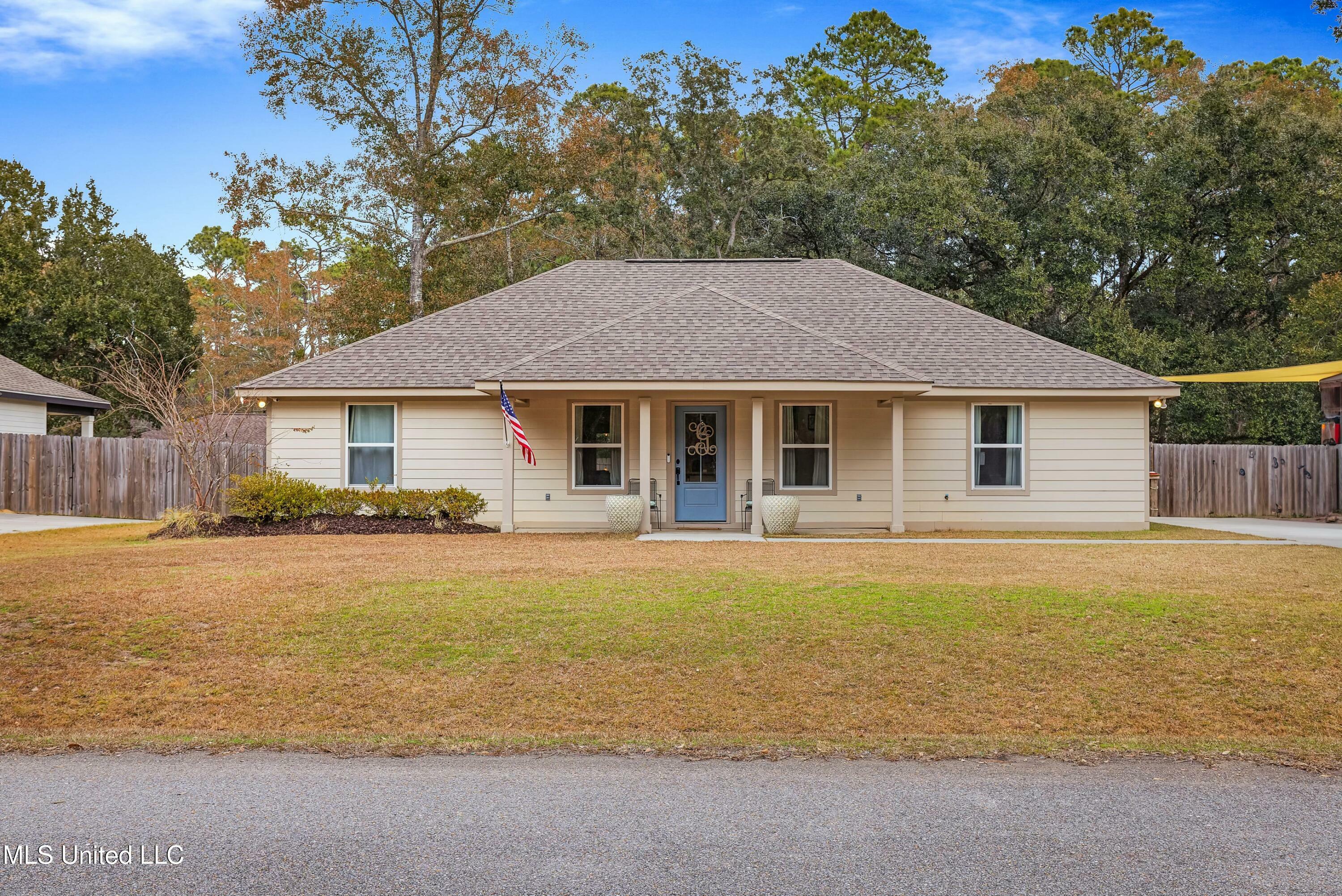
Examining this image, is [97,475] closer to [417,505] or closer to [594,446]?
[417,505]

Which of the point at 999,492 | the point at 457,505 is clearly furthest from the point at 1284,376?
the point at 457,505

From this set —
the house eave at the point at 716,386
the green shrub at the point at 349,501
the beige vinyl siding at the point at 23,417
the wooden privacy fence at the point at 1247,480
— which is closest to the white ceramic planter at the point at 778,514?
the house eave at the point at 716,386

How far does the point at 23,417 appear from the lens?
2580 centimetres

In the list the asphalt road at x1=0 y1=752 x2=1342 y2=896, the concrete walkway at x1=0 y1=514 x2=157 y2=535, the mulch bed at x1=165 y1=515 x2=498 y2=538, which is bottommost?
the asphalt road at x1=0 y1=752 x2=1342 y2=896

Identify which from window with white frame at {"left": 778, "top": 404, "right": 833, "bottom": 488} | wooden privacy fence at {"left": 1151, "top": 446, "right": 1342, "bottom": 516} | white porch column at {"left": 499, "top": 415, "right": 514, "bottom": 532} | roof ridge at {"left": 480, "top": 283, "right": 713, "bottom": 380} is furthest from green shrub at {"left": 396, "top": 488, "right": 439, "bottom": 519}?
wooden privacy fence at {"left": 1151, "top": 446, "right": 1342, "bottom": 516}

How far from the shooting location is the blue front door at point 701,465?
1738cm

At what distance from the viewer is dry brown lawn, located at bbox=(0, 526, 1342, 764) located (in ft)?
19.7

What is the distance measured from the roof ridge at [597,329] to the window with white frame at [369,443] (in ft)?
7.86

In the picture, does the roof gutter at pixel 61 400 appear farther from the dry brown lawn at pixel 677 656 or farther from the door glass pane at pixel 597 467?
the dry brown lawn at pixel 677 656

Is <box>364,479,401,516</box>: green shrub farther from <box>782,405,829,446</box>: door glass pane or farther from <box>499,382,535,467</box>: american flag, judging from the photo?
<box>782,405,829,446</box>: door glass pane

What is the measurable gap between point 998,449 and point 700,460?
528 cm

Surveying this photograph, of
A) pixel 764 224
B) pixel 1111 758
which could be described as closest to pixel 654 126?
pixel 764 224

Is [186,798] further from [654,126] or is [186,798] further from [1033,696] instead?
[654,126]

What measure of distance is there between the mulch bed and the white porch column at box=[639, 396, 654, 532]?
2.56 meters
